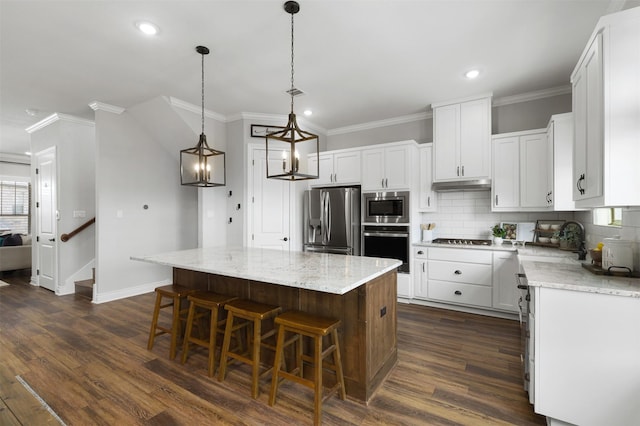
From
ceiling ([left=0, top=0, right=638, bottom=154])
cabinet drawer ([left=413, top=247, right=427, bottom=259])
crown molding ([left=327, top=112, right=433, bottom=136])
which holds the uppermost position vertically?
ceiling ([left=0, top=0, right=638, bottom=154])

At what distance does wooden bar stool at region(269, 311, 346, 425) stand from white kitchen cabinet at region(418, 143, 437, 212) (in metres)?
2.72

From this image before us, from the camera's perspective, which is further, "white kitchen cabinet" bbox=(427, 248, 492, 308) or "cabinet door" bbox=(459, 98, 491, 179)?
"cabinet door" bbox=(459, 98, 491, 179)

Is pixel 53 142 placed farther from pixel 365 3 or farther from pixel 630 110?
pixel 630 110

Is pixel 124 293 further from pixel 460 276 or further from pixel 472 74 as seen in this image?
pixel 472 74

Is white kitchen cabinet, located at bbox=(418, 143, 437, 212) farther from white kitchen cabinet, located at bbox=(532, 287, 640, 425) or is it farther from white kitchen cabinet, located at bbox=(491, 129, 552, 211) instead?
white kitchen cabinet, located at bbox=(532, 287, 640, 425)

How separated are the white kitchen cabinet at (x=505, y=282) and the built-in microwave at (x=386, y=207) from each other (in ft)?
3.84

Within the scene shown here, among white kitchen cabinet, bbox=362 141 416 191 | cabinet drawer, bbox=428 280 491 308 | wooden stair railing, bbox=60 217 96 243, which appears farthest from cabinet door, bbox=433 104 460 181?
wooden stair railing, bbox=60 217 96 243

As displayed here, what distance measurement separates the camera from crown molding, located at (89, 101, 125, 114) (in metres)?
4.27

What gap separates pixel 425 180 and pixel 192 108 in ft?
11.4

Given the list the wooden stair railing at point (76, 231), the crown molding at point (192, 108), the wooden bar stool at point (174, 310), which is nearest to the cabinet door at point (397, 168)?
the crown molding at point (192, 108)

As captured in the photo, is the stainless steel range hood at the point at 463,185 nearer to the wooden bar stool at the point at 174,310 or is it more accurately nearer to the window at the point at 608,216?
the window at the point at 608,216

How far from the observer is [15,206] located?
7766 mm

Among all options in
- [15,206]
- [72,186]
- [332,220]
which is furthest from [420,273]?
[15,206]

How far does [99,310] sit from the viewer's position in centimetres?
398
